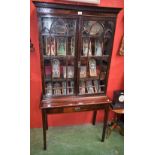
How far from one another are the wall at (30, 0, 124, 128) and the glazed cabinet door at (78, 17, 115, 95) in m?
0.37

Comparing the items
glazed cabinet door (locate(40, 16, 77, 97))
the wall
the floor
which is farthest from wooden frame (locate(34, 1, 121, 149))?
the wall

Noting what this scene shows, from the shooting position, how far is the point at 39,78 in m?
2.12

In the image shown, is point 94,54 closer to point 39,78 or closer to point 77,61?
point 77,61

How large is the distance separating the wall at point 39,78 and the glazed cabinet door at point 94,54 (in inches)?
14.7

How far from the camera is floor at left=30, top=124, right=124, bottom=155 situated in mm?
1973

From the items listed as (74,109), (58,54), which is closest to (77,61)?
(58,54)

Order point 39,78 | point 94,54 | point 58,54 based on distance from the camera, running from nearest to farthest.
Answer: point 58,54, point 94,54, point 39,78

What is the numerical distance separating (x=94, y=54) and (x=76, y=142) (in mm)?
1312

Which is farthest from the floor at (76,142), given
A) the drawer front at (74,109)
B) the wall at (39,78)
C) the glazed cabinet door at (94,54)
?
the glazed cabinet door at (94,54)

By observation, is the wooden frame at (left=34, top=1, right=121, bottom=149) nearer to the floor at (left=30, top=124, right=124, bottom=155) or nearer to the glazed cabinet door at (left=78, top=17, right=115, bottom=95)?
the glazed cabinet door at (left=78, top=17, right=115, bottom=95)

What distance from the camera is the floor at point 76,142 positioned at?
197 cm
